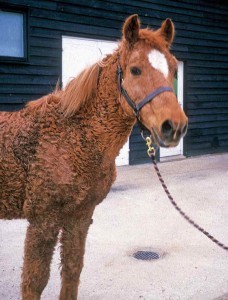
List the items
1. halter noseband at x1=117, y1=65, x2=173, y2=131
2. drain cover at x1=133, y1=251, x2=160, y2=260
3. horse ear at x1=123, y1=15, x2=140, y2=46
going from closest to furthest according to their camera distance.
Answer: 1. halter noseband at x1=117, y1=65, x2=173, y2=131
2. horse ear at x1=123, y1=15, x2=140, y2=46
3. drain cover at x1=133, y1=251, x2=160, y2=260

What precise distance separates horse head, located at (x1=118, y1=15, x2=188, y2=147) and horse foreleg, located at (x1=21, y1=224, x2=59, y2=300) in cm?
91

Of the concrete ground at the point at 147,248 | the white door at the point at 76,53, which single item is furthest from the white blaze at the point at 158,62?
the white door at the point at 76,53

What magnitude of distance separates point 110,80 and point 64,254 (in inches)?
47.6

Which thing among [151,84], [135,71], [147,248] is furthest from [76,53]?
[151,84]

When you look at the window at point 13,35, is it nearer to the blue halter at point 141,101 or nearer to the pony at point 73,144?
the pony at point 73,144

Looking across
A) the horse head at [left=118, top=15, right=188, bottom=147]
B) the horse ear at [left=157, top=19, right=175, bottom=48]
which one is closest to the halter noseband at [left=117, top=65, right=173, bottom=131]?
the horse head at [left=118, top=15, right=188, bottom=147]

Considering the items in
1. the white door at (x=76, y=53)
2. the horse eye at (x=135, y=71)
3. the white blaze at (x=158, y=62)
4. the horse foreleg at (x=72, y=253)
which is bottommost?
the horse foreleg at (x=72, y=253)

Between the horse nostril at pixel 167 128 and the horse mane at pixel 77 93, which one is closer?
the horse nostril at pixel 167 128

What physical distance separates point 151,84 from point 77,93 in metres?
0.55

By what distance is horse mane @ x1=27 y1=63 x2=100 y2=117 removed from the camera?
2377mm

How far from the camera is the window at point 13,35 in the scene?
669cm

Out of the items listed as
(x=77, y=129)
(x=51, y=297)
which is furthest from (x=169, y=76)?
(x=51, y=297)

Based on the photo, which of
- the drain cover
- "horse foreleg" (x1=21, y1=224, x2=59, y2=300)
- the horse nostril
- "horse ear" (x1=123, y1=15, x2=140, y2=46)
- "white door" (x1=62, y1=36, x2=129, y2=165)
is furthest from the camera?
"white door" (x1=62, y1=36, x2=129, y2=165)

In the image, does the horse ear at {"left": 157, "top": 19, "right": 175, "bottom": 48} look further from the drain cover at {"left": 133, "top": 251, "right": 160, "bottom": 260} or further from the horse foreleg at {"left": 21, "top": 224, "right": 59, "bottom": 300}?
the drain cover at {"left": 133, "top": 251, "right": 160, "bottom": 260}
